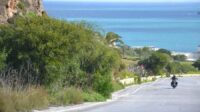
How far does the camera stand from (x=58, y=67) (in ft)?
92.2

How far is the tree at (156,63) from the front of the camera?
100m

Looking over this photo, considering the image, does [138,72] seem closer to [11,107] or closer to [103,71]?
[103,71]

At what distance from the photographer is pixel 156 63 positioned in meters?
101

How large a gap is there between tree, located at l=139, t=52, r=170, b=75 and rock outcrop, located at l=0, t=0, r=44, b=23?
6118 cm

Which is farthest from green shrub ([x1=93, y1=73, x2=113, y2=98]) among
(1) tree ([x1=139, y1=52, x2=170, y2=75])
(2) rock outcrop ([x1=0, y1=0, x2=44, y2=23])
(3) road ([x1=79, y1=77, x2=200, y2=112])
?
(1) tree ([x1=139, y1=52, x2=170, y2=75])

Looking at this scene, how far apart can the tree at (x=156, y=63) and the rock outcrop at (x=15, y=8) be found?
6118 centimetres

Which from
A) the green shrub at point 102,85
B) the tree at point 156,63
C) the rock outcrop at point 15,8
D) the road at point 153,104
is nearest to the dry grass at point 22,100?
the road at point 153,104

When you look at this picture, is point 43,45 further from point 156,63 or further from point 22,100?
point 156,63

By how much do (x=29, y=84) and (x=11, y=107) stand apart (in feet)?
20.4

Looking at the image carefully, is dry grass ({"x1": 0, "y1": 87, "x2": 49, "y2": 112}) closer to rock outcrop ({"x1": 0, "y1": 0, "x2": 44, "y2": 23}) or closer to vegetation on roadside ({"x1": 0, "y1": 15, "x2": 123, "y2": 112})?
vegetation on roadside ({"x1": 0, "y1": 15, "x2": 123, "y2": 112})

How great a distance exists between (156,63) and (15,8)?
215 feet

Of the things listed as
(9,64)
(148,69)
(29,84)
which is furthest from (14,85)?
(148,69)

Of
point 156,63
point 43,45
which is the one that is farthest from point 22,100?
point 156,63

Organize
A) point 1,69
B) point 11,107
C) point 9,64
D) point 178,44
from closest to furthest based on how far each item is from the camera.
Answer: point 11,107, point 1,69, point 9,64, point 178,44
